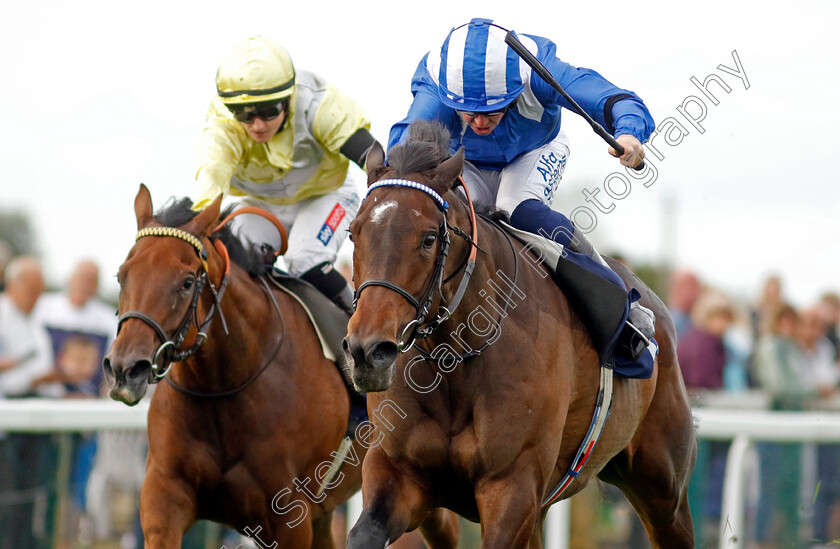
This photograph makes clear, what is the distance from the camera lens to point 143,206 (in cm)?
453

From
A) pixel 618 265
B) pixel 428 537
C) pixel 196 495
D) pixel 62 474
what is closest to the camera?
pixel 196 495

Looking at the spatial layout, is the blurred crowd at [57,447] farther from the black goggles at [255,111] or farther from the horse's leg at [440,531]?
the horse's leg at [440,531]

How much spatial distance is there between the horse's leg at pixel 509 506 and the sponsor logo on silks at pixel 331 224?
7.95 ft

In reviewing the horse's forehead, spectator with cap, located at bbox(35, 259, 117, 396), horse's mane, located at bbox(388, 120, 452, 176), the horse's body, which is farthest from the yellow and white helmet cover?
spectator with cap, located at bbox(35, 259, 117, 396)

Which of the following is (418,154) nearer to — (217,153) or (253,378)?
(253,378)

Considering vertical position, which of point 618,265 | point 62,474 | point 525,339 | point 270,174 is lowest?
point 62,474

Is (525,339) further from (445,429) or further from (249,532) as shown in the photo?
(249,532)

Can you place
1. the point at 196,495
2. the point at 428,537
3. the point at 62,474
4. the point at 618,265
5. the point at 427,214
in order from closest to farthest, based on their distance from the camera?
the point at 427,214 → the point at 196,495 → the point at 618,265 → the point at 428,537 → the point at 62,474

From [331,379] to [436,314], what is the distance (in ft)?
6.16

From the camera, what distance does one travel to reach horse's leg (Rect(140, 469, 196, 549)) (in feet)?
13.9

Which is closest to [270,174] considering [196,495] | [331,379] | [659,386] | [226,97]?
[226,97]

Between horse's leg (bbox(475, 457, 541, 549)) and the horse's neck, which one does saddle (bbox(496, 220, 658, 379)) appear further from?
horse's leg (bbox(475, 457, 541, 549))

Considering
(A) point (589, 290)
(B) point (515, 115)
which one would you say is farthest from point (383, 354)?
(B) point (515, 115)

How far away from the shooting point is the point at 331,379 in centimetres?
505
